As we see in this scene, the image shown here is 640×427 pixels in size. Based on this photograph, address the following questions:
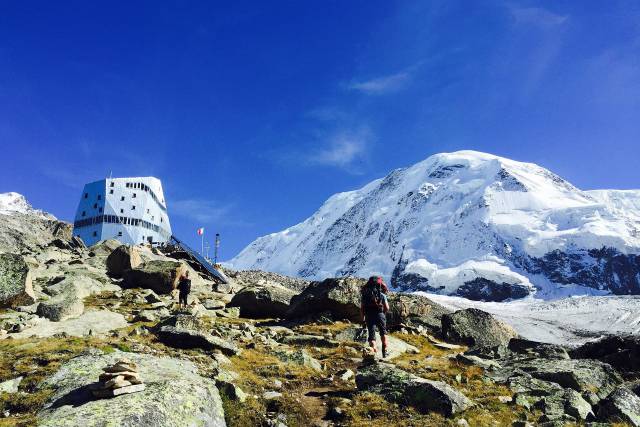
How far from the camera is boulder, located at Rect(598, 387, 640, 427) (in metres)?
11.9

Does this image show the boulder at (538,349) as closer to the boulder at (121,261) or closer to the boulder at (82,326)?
the boulder at (82,326)

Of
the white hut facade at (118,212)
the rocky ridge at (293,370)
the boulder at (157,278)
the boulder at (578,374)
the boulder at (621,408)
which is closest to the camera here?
the rocky ridge at (293,370)

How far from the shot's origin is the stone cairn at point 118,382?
32.3 ft

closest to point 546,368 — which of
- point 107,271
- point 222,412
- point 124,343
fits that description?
point 222,412

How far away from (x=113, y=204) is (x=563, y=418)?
9386 cm

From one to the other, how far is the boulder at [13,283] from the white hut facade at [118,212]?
74.4 meters

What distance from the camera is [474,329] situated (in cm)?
2638

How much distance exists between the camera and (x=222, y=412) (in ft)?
35.9

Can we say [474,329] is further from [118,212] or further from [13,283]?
[118,212]

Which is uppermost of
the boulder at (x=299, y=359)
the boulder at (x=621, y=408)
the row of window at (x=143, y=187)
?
the row of window at (x=143, y=187)

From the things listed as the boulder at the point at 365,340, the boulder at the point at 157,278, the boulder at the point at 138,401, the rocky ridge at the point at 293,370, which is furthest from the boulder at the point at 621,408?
the boulder at the point at 157,278

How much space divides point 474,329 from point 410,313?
337 centimetres

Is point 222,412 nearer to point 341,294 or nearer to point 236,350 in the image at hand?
point 236,350

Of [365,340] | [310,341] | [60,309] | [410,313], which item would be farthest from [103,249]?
[365,340]
